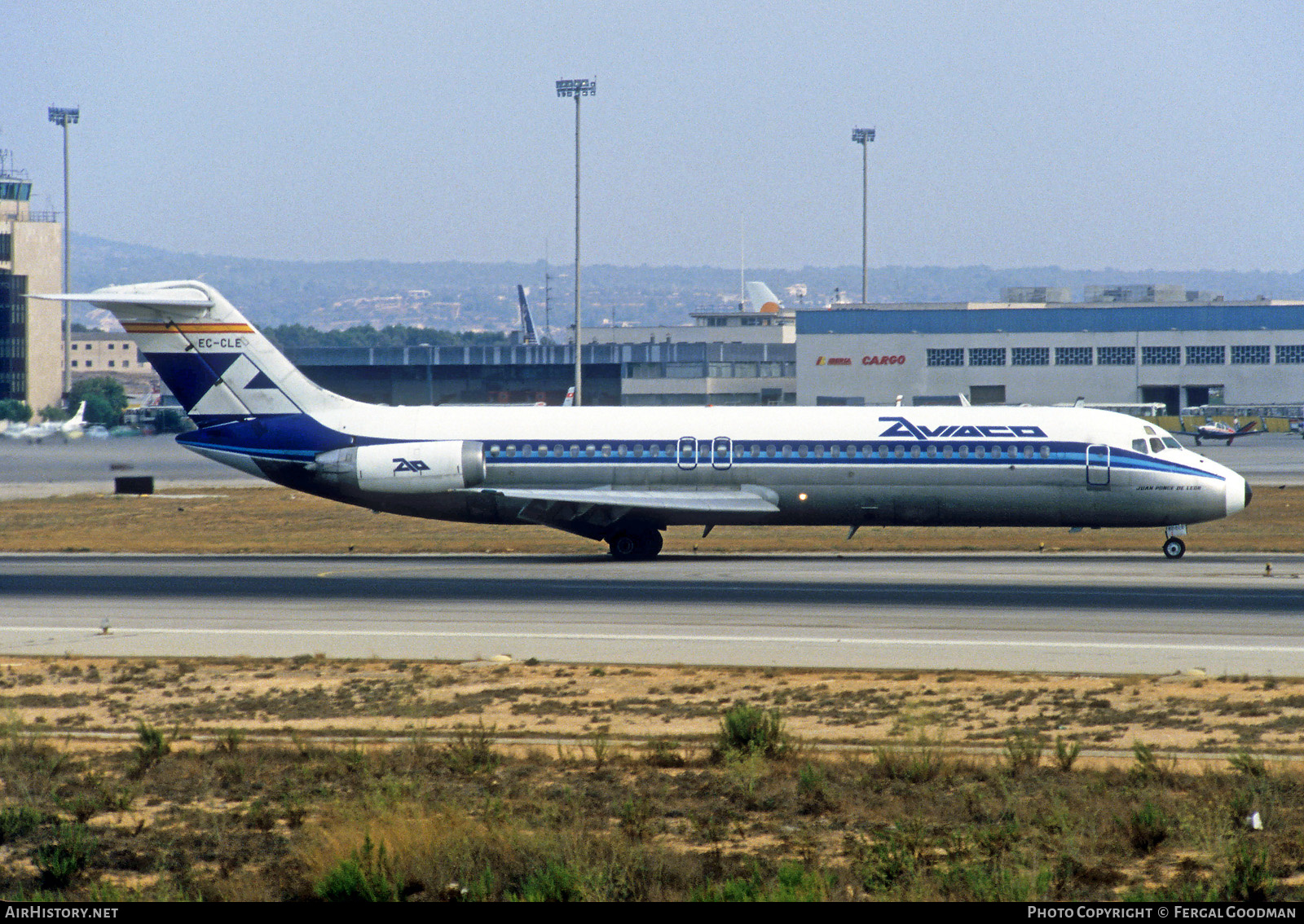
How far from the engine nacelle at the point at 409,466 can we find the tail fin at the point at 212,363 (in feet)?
5.48

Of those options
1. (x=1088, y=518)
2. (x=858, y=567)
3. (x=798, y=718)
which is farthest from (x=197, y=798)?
(x=1088, y=518)

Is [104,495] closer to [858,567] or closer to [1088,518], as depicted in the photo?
[858,567]

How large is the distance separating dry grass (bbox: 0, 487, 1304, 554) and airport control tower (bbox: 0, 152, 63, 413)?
4342 inches

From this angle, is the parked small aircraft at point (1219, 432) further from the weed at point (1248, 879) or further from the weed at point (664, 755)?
the weed at point (1248, 879)

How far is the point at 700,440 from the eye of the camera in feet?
111

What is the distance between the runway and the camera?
69.2 feet

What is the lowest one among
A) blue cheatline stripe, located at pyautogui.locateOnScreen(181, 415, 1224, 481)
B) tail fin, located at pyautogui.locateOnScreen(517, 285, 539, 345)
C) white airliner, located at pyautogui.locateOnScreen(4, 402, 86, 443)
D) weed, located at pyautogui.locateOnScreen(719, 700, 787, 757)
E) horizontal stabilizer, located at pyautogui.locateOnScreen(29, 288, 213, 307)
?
weed, located at pyautogui.locateOnScreen(719, 700, 787, 757)

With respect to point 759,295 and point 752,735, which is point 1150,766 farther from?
point 759,295

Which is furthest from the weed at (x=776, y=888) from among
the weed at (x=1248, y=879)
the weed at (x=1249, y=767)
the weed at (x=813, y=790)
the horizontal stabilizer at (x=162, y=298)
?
the horizontal stabilizer at (x=162, y=298)

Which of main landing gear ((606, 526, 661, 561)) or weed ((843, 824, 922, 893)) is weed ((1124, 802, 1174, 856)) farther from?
main landing gear ((606, 526, 661, 561))

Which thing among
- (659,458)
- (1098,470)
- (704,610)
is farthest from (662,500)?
(1098,470)

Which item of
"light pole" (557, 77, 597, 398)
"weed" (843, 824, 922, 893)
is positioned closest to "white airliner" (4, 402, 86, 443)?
"light pole" (557, 77, 597, 398)

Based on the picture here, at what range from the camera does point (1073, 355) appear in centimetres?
10856

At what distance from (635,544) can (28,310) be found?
443 ft
